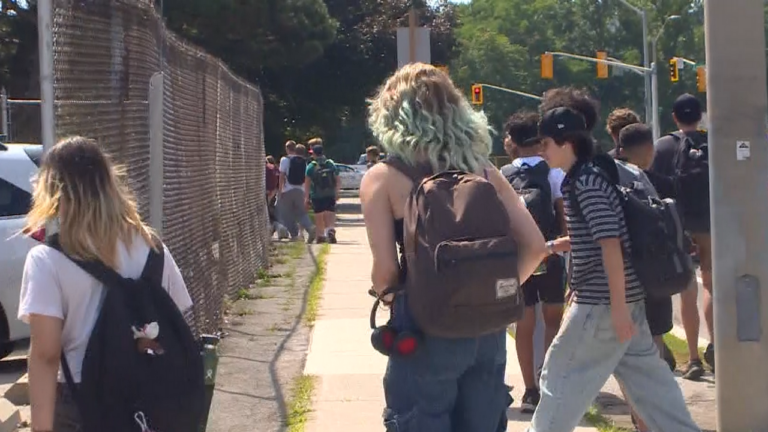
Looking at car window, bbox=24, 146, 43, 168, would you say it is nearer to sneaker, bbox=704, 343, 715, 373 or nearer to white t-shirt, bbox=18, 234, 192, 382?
sneaker, bbox=704, 343, 715, 373

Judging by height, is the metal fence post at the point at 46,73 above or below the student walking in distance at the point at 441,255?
above

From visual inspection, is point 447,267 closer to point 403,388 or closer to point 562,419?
point 403,388

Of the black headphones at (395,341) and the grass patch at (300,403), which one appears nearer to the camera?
the black headphones at (395,341)

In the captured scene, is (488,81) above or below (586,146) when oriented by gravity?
above

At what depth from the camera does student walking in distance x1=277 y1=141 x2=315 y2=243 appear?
19016mm

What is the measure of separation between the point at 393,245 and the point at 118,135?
10.3ft

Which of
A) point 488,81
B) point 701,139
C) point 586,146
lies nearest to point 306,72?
point 701,139

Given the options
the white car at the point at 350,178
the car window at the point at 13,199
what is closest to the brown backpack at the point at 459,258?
the car window at the point at 13,199

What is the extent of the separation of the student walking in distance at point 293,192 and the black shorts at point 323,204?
21 centimetres

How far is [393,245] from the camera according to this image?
4.07 m

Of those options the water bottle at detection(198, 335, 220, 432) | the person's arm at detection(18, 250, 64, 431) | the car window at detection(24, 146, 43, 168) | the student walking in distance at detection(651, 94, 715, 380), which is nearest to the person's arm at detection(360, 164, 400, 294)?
the water bottle at detection(198, 335, 220, 432)

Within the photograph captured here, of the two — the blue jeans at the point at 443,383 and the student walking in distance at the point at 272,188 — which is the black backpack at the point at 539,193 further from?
the student walking in distance at the point at 272,188

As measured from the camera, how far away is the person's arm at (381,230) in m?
4.05

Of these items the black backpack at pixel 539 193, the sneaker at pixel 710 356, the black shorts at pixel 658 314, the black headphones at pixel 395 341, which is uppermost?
the black backpack at pixel 539 193
